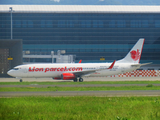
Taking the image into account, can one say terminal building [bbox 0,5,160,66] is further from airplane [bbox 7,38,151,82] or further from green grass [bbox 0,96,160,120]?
green grass [bbox 0,96,160,120]

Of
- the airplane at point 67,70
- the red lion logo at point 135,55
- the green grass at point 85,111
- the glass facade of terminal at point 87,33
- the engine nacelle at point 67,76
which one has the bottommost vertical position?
the engine nacelle at point 67,76

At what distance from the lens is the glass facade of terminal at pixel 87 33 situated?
330 ft

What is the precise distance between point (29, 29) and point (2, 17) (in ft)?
34.7

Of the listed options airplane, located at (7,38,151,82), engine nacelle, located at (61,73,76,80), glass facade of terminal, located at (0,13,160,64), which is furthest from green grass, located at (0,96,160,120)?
glass facade of terminal, located at (0,13,160,64)

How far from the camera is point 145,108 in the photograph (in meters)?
16.9

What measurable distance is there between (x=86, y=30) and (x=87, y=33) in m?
1.13

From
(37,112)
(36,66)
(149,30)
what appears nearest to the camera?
(37,112)

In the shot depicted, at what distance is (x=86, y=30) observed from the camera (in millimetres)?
101312

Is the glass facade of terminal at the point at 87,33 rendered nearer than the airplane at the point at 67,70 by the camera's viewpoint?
No

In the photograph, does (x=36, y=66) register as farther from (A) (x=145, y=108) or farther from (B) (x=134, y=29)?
(B) (x=134, y=29)

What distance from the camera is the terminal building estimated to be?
330ft

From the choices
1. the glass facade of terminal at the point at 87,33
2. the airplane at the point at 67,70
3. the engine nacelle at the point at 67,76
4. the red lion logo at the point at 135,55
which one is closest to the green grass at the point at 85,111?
the engine nacelle at the point at 67,76

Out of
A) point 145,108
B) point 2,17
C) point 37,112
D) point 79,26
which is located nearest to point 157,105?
point 145,108

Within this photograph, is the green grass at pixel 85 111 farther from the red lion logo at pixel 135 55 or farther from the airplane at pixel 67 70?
the red lion logo at pixel 135 55
